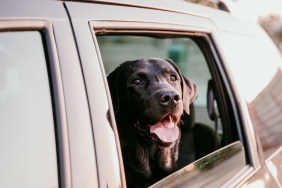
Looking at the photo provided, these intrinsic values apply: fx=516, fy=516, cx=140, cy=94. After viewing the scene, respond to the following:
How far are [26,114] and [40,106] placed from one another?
5cm

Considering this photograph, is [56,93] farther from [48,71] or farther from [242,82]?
[242,82]

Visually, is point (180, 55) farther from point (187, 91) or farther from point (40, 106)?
point (40, 106)

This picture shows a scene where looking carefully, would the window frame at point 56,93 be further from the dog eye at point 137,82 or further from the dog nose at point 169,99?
the dog eye at point 137,82

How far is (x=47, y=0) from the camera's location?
1.59 metres

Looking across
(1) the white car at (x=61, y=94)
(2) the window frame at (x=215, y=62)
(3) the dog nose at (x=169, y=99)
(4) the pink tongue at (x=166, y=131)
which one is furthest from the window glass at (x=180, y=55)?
(1) the white car at (x=61, y=94)

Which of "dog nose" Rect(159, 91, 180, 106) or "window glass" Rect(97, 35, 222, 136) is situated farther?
"window glass" Rect(97, 35, 222, 136)

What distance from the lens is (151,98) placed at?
9.07 ft

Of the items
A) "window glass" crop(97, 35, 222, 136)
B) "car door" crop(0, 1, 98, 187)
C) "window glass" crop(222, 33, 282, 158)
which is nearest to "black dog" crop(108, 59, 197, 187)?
"window glass" crop(97, 35, 222, 136)

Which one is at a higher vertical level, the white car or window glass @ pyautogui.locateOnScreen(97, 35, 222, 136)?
window glass @ pyautogui.locateOnScreen(97, 35, 222, 136)

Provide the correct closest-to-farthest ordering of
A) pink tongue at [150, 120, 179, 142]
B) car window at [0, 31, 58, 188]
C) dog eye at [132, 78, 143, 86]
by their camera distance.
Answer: car window at [0, 31, 58, 188] < pink tongue at [150, 120, 179, 142] < dog eye at [132, 78, 143, 86]

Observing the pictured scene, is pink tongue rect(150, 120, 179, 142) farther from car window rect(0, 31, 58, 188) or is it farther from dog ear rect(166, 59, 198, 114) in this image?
car window rect(0, 31, 58, 188)

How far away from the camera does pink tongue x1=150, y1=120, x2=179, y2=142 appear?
2656mm

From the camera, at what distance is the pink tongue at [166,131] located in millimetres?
2656

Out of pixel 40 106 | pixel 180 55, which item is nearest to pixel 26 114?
pixel 40 106
